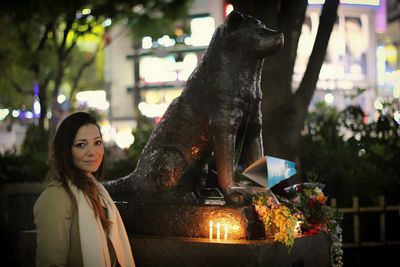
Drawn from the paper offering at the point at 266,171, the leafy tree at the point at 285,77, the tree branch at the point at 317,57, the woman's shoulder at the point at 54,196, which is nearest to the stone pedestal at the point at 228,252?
the paper offering at the point at 266,171

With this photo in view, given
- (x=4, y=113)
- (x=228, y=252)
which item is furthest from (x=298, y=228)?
(x=4, y=113)

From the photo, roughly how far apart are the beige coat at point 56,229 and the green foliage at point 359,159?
612cm

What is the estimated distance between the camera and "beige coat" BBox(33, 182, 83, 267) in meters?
2.91

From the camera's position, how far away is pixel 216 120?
4.71m

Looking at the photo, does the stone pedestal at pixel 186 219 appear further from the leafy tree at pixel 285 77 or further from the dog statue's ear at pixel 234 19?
the leafy tree at pixel 285 77

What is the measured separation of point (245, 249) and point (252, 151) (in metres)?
1.06

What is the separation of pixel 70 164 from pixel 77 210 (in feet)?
1.02

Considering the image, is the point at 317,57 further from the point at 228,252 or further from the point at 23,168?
the point at 23,168

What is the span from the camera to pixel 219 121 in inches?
185

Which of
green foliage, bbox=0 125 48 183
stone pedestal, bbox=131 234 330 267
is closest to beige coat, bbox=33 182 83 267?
stone pedestal, bbox=131 234 330 267

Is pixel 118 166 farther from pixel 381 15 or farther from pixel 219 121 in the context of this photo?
pixel 381 15

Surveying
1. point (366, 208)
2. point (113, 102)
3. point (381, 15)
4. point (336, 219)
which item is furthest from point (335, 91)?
point (336, 219)

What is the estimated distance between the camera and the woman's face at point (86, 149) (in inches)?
130

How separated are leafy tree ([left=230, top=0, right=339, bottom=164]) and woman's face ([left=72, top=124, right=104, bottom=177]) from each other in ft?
14.2
